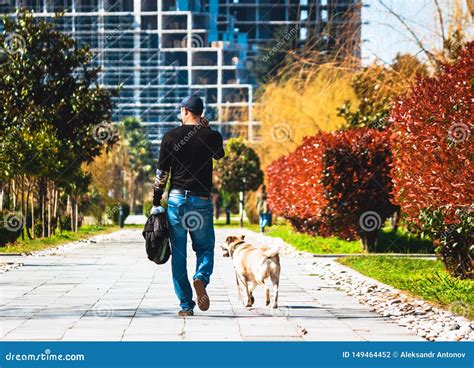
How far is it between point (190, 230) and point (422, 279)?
19.8 ft

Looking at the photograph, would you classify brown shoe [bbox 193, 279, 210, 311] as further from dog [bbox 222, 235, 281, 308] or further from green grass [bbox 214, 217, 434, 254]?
green grass [bbox 214, 217, 434, 254]

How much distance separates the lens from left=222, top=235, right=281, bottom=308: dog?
11227mm

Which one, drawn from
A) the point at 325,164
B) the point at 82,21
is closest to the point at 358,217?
the point at 325,164

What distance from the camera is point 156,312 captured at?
11.5 m

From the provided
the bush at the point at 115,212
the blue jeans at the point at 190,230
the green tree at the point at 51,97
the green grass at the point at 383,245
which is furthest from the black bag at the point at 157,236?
the bush at the point at 115,212

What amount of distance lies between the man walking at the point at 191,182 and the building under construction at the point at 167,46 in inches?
6543

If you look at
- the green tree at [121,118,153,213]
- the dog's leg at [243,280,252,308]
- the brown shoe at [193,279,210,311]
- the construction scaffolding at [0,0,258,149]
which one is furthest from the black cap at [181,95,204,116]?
the construction scaffolding at [0,0,258,149]

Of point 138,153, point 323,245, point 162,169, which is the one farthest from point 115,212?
point 138,153

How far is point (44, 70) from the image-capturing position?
1292 inches

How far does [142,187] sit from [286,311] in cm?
8386

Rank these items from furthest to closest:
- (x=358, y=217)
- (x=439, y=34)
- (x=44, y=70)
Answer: (x=44, y=70) → (x=358, y=217) → (x=439, y=34)

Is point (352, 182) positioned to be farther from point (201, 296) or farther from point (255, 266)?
point (201, 296)
